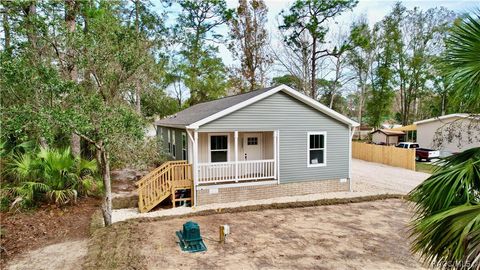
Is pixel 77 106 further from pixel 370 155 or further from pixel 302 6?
pixel 302 6

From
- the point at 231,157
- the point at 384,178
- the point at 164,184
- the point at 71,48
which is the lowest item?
the point at 384,178

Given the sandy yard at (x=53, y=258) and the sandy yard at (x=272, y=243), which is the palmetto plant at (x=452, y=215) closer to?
the sandy yard at (x=272, y=243)

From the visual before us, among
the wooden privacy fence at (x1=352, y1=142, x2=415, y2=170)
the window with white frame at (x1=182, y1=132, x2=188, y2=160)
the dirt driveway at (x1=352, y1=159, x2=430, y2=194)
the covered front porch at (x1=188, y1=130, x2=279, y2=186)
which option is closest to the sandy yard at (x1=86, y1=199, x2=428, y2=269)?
the covered front porch at (x1=188, y1=130, x2=279, y2=186)

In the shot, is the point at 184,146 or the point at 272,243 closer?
the point at 272,243

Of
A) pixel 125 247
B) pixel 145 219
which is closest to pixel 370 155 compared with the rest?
pixel 145 219

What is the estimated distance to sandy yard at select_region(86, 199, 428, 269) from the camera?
Answer: 5.68m

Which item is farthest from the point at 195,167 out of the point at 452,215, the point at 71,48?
the point at 452,215

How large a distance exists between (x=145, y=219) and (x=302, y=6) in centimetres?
2429

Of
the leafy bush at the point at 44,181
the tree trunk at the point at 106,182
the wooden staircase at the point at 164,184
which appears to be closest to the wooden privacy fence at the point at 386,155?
the wooden staircase at the point at 164,184

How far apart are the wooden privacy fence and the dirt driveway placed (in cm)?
61

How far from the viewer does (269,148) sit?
12.6 m

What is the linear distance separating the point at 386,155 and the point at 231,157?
13.0 metres

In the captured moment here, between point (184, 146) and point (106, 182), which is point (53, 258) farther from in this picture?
point (184, 146)

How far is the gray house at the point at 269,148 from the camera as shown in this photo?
10.6 m
